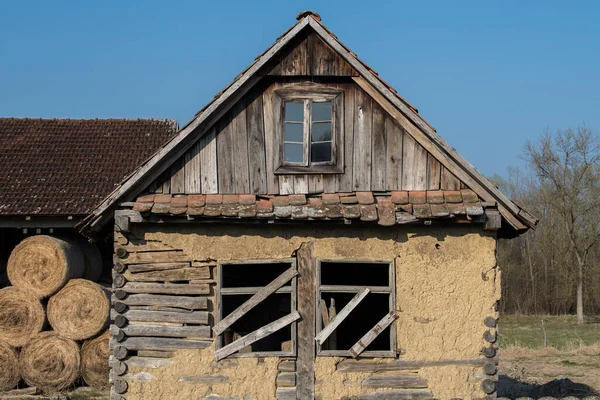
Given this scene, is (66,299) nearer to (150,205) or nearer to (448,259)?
(150,205)

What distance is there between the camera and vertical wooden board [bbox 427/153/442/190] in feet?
37.1

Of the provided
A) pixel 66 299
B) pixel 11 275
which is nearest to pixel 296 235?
pixel 66 299

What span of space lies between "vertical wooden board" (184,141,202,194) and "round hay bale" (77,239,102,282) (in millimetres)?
4775

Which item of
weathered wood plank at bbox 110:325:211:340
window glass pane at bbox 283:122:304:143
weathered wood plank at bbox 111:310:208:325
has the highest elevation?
window glass pane at bbox 283:122:304:143

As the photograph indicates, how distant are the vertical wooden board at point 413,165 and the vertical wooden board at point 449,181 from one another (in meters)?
0.25

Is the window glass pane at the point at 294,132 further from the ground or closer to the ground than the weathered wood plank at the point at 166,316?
further from the ground

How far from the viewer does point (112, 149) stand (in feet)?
60.8

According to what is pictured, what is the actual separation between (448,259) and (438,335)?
40.6 inches

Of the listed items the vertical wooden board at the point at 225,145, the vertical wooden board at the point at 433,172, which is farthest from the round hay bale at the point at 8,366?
the vertical wooden board at the point at 433,172

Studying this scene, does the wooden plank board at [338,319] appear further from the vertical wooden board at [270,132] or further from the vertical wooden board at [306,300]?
the vertical wooden board at [270,132]

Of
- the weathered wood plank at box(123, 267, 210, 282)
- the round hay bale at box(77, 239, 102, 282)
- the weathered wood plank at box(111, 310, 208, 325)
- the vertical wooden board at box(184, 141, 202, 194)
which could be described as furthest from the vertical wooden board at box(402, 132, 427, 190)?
the round hay bale at box(77, 239, 102, 282)

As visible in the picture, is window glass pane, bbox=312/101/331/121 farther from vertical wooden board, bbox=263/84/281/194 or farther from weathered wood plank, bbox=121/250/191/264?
weathered wood plank, bbox=121/250/191/264

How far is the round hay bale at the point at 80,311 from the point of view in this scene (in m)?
14.4

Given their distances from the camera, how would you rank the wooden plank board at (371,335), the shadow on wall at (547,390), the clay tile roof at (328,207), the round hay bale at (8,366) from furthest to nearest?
1. the round hay bale at (8,366)
2. the shadow on wall at (547,390)
3. the wooden plank board at (371,335)
4. the clay tile roof at (328,207)
